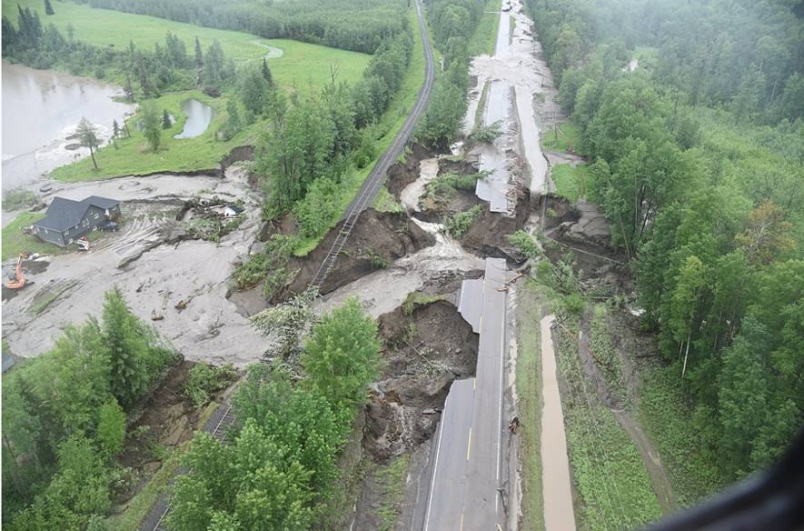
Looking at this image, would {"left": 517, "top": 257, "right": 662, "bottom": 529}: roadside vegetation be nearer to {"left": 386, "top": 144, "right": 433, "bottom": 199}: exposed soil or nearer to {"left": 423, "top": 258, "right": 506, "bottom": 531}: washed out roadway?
{"left": 423, "top": 258, "right": 506, "bottom": 531}: washed out roadway

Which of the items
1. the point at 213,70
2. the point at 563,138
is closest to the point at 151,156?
the point at 213,70

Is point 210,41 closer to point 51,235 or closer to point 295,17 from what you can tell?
point 295,17

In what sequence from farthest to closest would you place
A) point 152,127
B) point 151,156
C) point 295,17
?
point 295,17
point 152,127
point 151,156

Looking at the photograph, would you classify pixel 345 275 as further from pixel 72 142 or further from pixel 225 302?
pixel 72 142

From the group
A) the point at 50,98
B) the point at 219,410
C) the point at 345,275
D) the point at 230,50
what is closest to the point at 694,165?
the point at 345,275

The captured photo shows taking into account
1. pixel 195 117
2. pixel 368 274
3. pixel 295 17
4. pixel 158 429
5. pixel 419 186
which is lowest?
pixel 158 429

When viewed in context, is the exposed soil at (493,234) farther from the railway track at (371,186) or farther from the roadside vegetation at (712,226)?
the railway track at (371,186)

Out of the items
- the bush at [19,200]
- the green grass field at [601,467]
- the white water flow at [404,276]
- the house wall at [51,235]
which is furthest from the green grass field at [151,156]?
the green grass field at [601,467]
